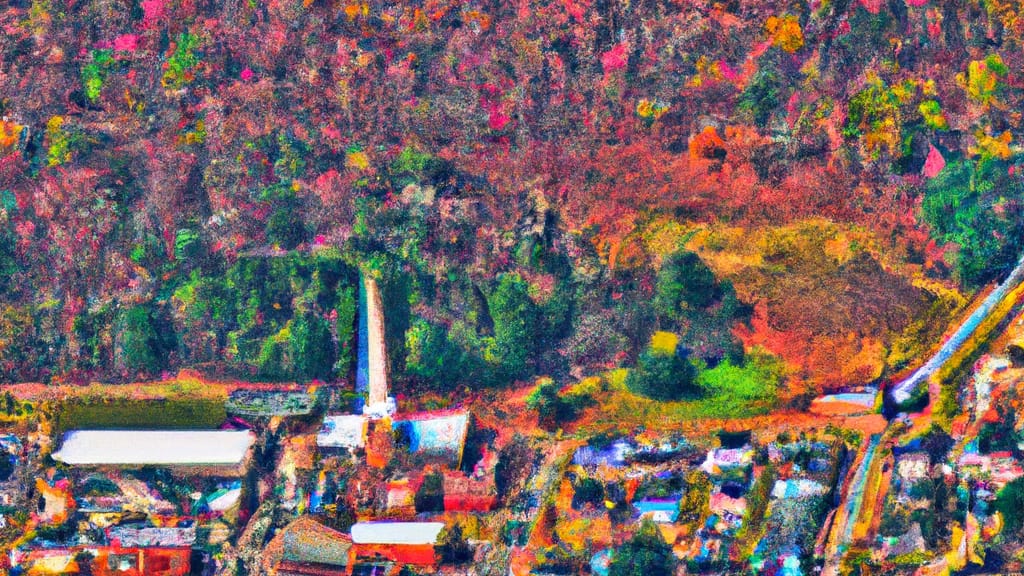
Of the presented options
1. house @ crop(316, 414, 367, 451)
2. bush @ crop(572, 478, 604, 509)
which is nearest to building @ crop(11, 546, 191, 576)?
house @ crop(316, 414, 367, 451)

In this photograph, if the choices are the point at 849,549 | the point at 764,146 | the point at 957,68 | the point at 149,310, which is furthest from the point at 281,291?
the point at 957,68

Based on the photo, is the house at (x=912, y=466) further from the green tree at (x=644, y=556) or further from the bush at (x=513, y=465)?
the bush at (x=513, y=465)

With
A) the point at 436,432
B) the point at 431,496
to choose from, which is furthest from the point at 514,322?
the point at 431,496

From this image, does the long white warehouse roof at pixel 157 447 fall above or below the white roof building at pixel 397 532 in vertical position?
above

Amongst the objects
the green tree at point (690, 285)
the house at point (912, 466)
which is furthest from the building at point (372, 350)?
the house at point (912, 466)

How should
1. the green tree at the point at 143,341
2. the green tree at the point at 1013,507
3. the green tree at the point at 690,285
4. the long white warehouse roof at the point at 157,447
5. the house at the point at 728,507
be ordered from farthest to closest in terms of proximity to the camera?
the green tree at the point at 143,341
the long white warehouse roof at the point at 157,447
the green tree at the point at 690,285
the house at the point at 728,507
the green tree at the point at 1013,507

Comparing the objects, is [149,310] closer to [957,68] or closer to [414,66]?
[414,66]
